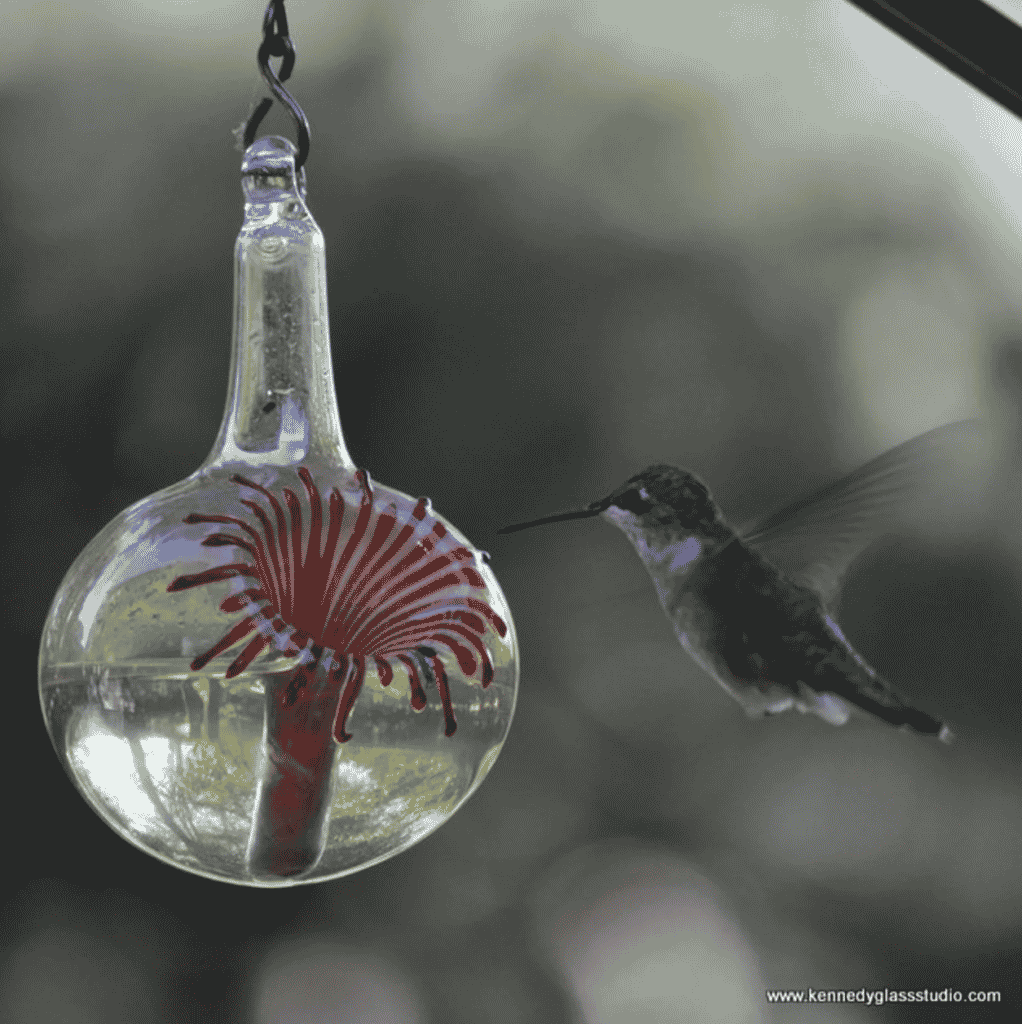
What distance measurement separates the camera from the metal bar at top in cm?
79

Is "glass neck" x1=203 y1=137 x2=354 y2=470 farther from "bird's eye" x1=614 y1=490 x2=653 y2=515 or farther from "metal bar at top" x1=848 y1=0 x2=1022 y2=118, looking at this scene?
"metal bar at top" x1=848 y1=0 x2=1022 y2=118

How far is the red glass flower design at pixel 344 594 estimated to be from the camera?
882mm

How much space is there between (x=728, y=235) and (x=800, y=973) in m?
2.18

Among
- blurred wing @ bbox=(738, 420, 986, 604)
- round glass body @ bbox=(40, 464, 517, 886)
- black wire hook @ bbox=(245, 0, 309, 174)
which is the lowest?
round glass body @ bbox=(40, 464, 517, 886)

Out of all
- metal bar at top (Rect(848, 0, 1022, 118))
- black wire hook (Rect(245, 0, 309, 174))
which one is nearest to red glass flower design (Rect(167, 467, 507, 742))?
black wire hook (Rect(245, 0, 309, 174))

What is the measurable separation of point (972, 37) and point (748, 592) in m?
0.59

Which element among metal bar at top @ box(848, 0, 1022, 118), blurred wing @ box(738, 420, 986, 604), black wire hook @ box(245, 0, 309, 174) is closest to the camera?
metal bar at top @ box(848, 0, 1022, 118)

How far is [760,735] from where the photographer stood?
439 centimetres

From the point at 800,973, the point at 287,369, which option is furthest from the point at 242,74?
the point at 287,369

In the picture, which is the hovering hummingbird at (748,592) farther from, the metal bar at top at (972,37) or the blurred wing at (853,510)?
the metal bar at top at (972,37)

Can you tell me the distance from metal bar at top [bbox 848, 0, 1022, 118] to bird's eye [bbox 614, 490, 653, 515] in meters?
0.50

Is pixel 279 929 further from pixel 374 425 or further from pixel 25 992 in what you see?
pixel 374 425

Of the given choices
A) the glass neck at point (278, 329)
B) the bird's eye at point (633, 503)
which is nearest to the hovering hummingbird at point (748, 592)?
the bird's eye at point (633, 503)

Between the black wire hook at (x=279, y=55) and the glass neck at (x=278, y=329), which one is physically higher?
the black wire hook at (x=279, y=55)
